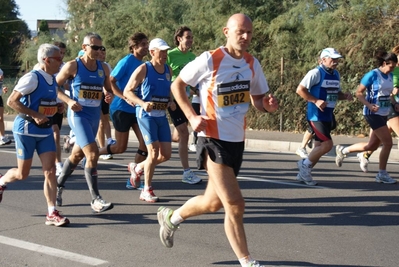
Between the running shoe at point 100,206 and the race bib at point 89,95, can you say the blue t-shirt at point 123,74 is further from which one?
the running shoe at point 100,206

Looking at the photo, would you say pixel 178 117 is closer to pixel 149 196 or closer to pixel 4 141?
pixel 149 196

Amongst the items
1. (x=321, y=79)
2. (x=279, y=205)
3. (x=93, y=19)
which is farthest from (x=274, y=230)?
(x=93, y=19)

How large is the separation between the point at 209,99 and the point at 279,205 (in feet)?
9.65

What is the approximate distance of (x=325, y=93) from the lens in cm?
892

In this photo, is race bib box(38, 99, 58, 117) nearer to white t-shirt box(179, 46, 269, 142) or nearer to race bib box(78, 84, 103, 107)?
race bib box(78, 84, 103, 107)

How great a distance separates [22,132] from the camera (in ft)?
22.1

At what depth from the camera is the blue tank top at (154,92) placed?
7.85 meters

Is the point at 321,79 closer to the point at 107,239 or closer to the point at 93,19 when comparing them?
the point at 107,239

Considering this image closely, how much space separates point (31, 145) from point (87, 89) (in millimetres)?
1047

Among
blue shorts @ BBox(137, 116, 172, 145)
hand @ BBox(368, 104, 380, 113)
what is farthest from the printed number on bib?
hand @ BBox(368, 104, 380, 113)

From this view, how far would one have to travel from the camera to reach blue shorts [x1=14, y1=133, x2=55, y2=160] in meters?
6.75

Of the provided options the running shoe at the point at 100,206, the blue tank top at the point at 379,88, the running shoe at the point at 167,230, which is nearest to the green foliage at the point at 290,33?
the blue tank top at the point at 379,88

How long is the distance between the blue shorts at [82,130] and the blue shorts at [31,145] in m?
0.48

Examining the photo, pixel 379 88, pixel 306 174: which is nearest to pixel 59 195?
pixel 306 174
